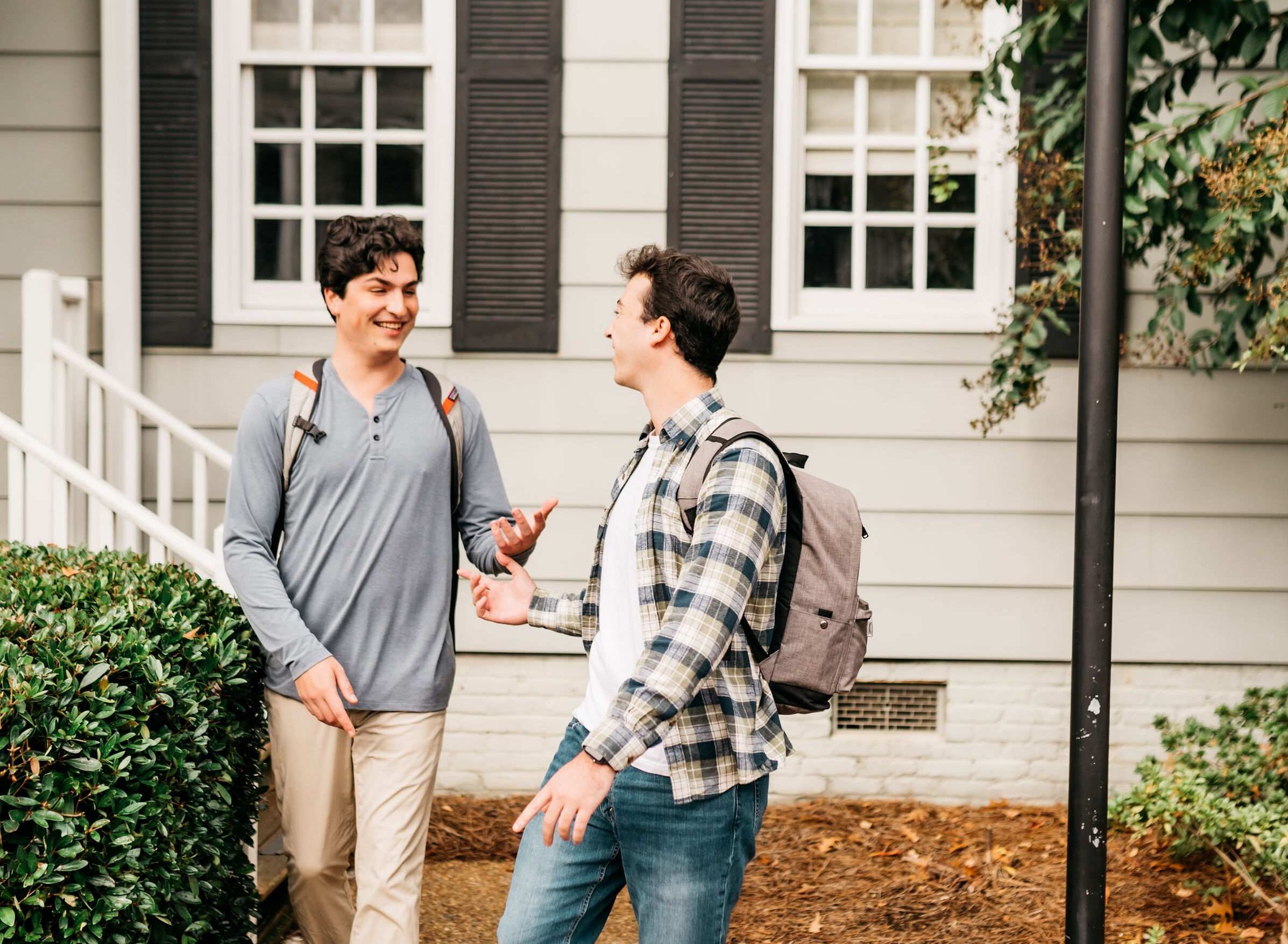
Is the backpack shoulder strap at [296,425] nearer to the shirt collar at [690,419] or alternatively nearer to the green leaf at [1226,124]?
the shirt collar at [690,419]

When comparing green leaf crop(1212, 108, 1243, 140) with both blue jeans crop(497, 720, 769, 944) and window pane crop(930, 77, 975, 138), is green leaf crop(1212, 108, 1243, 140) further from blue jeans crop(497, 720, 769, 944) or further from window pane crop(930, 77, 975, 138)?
blue jeans crop(497, 720, 769, 944)

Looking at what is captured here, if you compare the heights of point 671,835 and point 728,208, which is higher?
point 728,208

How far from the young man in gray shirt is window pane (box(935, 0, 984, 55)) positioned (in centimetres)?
358

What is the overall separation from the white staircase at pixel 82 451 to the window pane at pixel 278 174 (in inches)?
36.9

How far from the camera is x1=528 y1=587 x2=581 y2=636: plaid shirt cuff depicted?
284cm

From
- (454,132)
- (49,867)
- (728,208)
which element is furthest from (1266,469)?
(49,867)

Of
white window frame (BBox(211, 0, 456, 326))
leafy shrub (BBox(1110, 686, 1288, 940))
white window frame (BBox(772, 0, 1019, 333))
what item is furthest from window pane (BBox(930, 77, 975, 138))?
leafy shrub (BBox(1110, 686, 1288, 940))

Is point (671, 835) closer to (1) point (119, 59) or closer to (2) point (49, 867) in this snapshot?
(2) point (49, 867)

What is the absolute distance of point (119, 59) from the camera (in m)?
5.62

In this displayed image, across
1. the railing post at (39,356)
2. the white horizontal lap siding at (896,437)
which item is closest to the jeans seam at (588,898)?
the white horizontal lap siding at (896,437)

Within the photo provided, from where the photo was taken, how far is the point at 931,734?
5883 mm

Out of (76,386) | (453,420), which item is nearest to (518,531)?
(453,420)

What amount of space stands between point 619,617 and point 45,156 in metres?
4.49

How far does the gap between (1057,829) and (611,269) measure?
3.14 meters
